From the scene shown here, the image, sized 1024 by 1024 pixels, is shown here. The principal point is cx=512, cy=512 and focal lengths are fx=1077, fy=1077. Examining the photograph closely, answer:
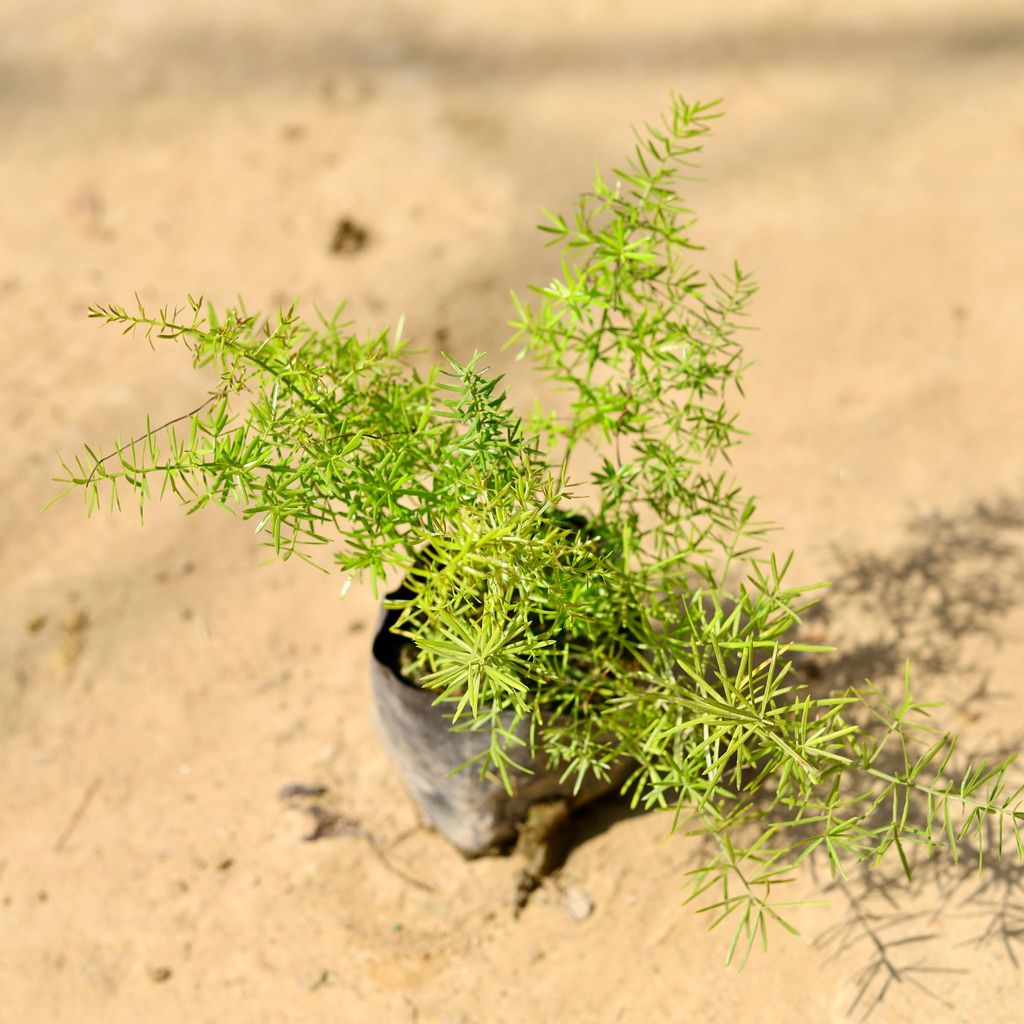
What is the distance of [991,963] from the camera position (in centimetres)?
173

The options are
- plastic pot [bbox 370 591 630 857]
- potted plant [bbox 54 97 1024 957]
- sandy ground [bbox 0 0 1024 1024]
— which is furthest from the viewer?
sandy ground [bbox 0 0 1024 1024]

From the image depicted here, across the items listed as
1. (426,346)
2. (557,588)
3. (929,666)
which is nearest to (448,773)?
(557,588)

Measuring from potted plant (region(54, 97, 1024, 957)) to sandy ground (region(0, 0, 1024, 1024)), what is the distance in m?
0.17

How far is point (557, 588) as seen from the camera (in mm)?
1455

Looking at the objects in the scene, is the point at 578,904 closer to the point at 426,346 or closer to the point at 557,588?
the point at 557,588

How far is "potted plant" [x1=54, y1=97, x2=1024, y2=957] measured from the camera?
1.41 m

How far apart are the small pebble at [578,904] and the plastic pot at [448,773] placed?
146 millimetres

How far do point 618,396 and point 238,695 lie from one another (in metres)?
1.18

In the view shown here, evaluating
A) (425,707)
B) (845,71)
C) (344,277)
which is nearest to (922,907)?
(425,707)

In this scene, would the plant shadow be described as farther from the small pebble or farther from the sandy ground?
the small pebble

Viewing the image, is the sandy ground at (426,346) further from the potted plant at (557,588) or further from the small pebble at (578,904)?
the potted plant at (557,588)

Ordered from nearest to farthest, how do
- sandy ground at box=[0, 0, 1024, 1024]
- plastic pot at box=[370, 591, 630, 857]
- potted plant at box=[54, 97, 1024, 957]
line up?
potted plant at box=[54, 97, 1024, 957] → plastic pot at box=[370, 591, 630, 857] → sandy ground at box=[0, 0, 1024, 1024]

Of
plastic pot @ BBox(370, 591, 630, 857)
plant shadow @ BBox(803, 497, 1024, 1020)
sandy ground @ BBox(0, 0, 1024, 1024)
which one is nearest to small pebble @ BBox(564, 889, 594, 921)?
sandy ground @ BBox(0, 0, 1024, 1024)

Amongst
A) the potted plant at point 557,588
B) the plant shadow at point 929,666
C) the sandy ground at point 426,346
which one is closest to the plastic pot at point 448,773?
the potted plant at point 557,588
